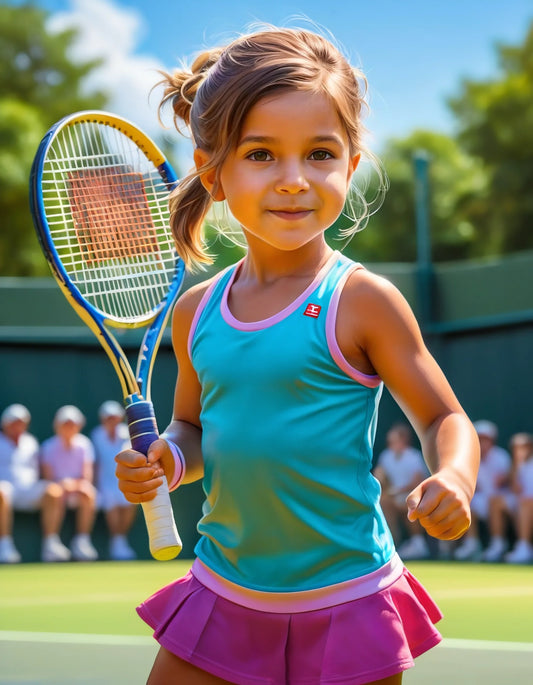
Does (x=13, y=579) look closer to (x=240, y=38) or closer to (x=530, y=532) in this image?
(x=530, y=532)

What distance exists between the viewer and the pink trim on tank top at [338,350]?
2.11 m

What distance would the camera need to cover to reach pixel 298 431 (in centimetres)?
211

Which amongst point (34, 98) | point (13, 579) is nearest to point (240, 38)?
point (13, 579)

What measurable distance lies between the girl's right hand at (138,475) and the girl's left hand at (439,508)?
2.00 ft

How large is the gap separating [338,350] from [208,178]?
0.50 meters

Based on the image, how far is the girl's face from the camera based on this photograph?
2139 millimetres

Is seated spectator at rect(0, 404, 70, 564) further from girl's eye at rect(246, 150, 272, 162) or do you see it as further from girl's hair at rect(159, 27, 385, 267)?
girl's eye at rect(246, 150, 272, 162)

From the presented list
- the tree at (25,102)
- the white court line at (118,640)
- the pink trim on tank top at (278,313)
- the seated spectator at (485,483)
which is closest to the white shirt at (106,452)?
the seated spectator at (485,483)

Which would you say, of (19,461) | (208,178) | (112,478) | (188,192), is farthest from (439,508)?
(112,478)

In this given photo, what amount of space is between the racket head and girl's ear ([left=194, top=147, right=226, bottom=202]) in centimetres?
49

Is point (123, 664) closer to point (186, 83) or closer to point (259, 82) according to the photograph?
point (186, 83)

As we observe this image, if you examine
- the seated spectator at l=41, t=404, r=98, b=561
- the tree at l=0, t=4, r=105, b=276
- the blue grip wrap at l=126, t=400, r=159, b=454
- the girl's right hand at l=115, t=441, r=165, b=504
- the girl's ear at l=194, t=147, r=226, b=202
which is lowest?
the seated spectator at l=41, t=404, r=98, b=561

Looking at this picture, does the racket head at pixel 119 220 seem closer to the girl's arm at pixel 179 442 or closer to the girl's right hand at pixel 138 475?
the girl's arm at pixel 179 442

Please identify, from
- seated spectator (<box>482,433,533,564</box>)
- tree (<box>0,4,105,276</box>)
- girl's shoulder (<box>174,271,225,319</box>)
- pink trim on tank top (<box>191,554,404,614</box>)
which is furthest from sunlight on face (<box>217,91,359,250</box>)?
tree (<box>0,4,105,276</box>)
